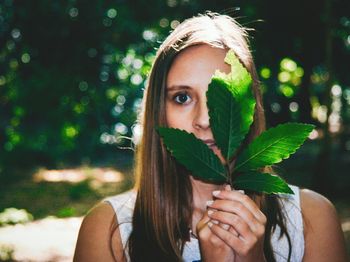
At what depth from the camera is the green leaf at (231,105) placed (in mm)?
1018

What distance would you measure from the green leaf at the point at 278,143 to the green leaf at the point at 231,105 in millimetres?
55

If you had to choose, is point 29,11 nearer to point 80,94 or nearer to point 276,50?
point 80,94

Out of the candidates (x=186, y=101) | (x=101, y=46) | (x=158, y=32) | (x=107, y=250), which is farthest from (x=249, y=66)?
(x=158, y=32)

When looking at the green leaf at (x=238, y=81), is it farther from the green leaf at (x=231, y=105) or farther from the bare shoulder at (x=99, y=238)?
the bare shoulder at (x=99, y=238)

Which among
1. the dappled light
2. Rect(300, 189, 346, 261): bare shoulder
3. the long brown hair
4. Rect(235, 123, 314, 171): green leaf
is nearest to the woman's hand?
Rect(235, 123, 314, 171): green leaf

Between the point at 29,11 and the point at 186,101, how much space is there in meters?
4.26

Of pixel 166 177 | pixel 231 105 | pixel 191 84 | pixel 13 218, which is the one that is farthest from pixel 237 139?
pixel 13 218

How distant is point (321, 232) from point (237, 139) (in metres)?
0.96

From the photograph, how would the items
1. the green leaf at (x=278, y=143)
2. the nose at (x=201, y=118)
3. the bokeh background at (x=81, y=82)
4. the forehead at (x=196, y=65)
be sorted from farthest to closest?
the bokeh background at (x=81, y=82) → the forehead at (x=196, y=65) → the nose at (x=201, y=118) → the green leaf at (x=278, y=143)

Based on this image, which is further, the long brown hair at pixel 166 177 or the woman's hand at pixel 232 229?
the long brown hair at pixel 166 177

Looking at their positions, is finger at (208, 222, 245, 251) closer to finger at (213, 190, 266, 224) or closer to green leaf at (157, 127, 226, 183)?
finger at (213, 190, 266, 224)

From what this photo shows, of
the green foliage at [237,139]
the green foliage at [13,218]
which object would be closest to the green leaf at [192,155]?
the green foliage at [237,139]

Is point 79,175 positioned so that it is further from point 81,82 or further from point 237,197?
point 237,197

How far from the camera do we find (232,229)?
115cm
